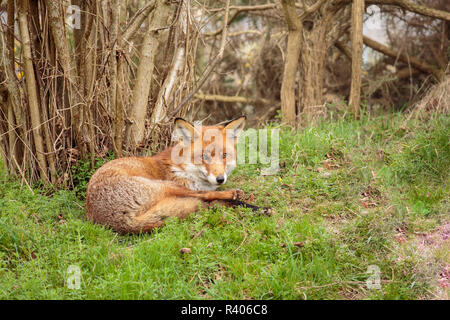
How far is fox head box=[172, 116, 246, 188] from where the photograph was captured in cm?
451

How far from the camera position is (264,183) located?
5082mm

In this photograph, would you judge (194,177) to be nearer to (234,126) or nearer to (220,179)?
(220,179)

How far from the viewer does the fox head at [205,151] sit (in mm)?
4508

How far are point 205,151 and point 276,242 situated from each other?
4.59 feet

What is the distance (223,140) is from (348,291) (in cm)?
218

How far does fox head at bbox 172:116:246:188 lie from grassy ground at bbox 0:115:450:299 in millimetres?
455

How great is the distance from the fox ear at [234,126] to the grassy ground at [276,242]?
0.62m

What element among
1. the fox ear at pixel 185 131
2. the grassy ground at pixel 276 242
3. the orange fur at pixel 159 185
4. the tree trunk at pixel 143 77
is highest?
the tree trunk at pixel 143 77

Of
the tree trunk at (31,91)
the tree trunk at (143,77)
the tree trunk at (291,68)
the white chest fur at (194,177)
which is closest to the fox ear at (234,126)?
the white chest fur at (194,177)

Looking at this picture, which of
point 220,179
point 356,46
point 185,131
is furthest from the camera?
point 356,46

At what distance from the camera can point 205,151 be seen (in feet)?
15.1

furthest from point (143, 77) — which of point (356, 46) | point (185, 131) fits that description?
point (356, 46)

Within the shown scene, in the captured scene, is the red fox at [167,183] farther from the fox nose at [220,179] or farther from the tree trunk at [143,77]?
the tree trunk at [143,77]
